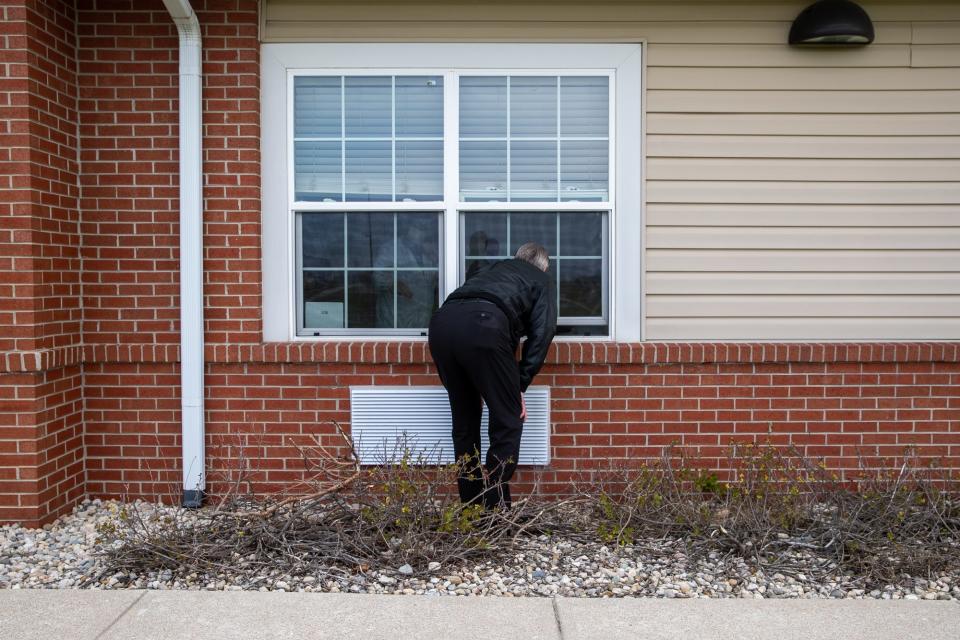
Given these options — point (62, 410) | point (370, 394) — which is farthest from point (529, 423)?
point (62, 410)

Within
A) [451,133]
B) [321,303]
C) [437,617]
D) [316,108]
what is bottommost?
[437,617]

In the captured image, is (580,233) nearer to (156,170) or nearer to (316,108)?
(316,108)

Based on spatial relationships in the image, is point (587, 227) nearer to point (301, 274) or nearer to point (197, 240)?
point (301, 274)

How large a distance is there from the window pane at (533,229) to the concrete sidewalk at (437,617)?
7.89 ft

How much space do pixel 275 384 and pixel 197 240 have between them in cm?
101

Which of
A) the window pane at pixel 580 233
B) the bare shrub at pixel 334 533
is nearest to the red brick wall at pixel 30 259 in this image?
the bare shrub at pixel 334 533

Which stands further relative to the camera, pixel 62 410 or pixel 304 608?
pixel 62 410

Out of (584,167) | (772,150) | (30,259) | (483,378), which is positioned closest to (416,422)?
(483,378)

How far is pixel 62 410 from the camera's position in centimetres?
549

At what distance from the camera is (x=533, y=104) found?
5816 millimetres

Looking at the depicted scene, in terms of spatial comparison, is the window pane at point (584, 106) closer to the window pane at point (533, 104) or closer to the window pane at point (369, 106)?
the window pane at point (533, 104)

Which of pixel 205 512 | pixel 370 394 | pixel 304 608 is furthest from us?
pixel 370 394

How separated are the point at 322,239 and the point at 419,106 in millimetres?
1056

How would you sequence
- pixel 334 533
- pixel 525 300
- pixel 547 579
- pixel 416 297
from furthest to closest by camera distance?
pixel 416 297 < pixel 525 300 < pixel 334 533 < pixel 547 579
